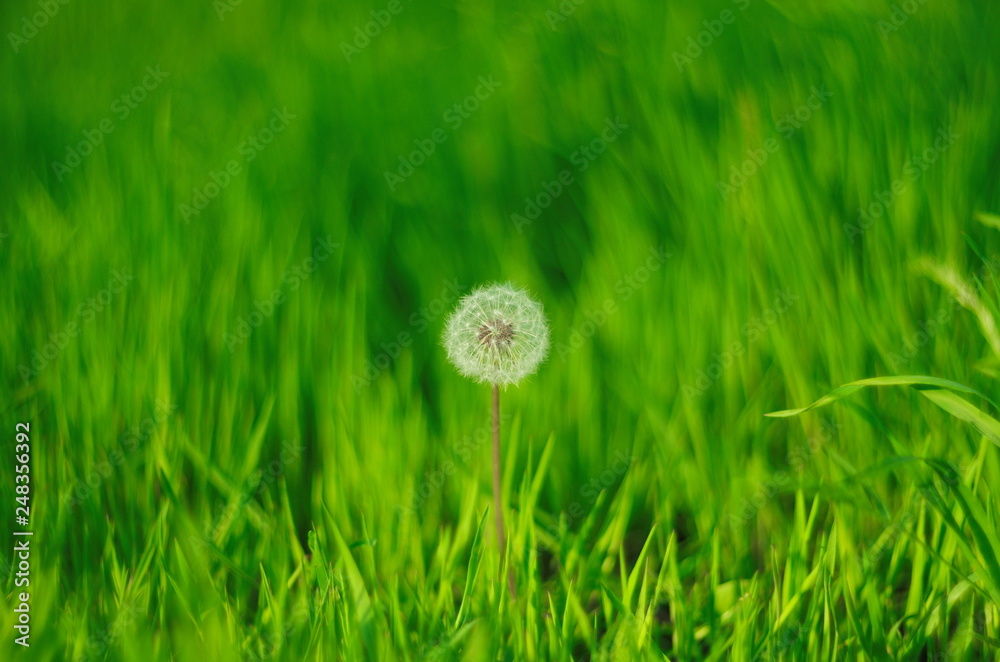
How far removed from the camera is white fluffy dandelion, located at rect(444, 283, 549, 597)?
47.7 inches

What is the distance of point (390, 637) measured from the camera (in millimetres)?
1210

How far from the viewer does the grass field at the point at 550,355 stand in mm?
1246

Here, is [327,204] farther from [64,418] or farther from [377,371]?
[64,418]

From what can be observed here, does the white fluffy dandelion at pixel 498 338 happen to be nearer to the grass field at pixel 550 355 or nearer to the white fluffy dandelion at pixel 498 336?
the white fluffy dandelion at pixel 498 336

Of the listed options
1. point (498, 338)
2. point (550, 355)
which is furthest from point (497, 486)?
point (550, 355)

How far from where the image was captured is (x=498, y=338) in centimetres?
122

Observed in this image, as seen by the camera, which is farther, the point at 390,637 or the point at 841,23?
the point at 841,23

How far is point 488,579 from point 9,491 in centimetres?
90

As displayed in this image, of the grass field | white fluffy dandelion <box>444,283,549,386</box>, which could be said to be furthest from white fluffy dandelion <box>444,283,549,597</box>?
the grass field

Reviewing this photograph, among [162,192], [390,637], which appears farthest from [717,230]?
[162,192]

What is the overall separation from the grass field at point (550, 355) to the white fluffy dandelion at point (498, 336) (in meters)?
0.25

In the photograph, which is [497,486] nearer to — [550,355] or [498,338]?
[498,338]

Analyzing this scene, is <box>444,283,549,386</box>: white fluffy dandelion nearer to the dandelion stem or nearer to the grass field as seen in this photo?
the dandelion stem

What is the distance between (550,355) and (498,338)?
458mm
